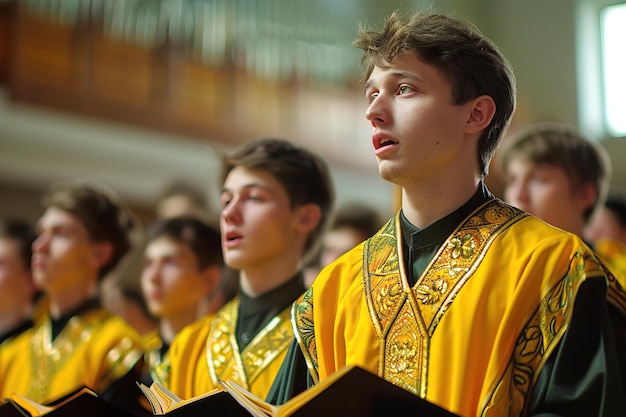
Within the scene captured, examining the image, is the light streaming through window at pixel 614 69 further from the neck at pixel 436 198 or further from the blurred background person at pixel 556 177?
the neck at pixel 436 198

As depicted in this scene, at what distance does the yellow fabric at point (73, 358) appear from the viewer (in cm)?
307

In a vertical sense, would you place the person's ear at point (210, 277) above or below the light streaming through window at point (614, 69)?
below

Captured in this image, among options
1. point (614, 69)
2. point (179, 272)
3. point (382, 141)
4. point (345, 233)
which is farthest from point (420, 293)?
point (614, 69)

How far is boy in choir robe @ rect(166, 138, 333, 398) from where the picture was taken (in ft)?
8.05

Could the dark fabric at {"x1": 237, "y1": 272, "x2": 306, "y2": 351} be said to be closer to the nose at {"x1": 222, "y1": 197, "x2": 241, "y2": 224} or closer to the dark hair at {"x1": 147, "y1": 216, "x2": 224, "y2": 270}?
the nose at {"x1": 222, "y1": 197, "x2": 241, "y2": 224}

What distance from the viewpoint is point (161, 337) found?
131 inches

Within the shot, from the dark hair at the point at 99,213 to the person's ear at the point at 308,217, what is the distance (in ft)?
3.67

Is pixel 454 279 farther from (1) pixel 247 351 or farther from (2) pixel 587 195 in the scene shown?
(2) pixel 587 195

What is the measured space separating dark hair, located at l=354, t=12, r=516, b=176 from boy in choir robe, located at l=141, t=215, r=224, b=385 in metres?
1.56

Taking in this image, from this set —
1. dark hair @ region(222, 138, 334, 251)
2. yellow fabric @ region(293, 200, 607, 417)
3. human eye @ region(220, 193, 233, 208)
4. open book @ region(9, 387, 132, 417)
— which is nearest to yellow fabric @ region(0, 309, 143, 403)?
human eye @ region(220, 193, 233, 208)

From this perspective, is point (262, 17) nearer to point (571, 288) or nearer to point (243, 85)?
point (243, 85)

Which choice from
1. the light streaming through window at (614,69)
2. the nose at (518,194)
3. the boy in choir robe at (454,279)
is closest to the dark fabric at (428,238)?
the boy in choir robe at (454,279)

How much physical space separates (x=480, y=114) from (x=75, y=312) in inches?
78.4

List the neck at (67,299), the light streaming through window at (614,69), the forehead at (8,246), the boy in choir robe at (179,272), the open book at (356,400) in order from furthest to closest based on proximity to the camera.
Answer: the light streaming through window at (614,69)
the forehead at (8,246)
the neck at (67,299)
the boy in choir robe at (179,272)
the open book at (356,400)
